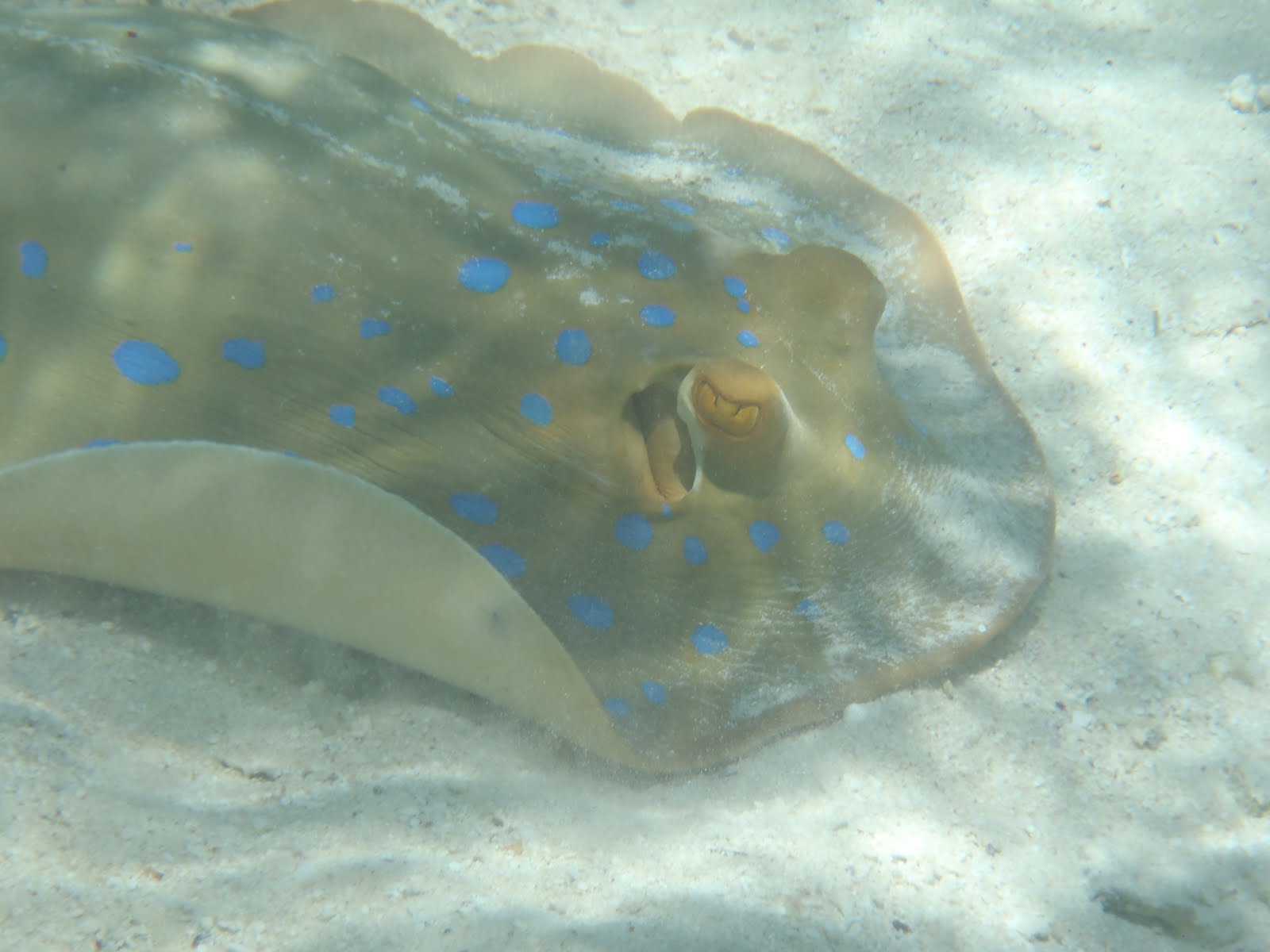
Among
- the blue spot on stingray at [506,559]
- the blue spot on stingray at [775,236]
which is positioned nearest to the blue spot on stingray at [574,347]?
the blue spot on stingray at [506,559]

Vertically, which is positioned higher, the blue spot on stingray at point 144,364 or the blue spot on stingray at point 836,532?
the blue spot on stingray at point 836,532

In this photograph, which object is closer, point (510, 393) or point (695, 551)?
point (695, 551)

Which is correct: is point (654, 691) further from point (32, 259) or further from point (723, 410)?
point (32, 259)

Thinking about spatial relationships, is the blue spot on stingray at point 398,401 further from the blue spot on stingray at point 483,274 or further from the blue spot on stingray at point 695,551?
the blue spot on stingray at point 695,551

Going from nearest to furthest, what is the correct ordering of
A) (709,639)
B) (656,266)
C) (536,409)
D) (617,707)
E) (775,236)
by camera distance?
(617,707), (709,639), (536,409), (656,266), (775,236)

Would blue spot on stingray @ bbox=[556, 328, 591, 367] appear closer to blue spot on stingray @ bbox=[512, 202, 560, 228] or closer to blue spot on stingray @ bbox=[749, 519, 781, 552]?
blue spot on stingray @ bbox=[512, 202, 560, 228]

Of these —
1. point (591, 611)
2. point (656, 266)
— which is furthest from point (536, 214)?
point (591, 611)

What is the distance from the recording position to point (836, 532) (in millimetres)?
2979

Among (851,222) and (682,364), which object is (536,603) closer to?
(682,364)

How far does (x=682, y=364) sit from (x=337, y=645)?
5.21 ft

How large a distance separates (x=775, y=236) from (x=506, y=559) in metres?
2.23

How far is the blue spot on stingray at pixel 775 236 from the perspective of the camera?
4066 mm

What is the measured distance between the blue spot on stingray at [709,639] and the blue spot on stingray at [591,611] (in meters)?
0.30

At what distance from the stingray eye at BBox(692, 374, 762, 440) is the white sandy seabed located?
3.77ft
